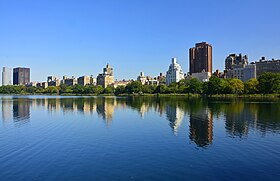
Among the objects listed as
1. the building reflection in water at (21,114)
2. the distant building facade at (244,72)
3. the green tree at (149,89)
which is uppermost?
the distant building facade at (244,72)

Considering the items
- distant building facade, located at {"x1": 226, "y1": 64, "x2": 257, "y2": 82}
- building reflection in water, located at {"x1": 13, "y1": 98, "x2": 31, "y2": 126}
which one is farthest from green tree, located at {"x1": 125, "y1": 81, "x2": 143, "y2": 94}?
building reflection in water, located at {"x1": 13, "y1": 98, "x2": 31, "y2": 126}

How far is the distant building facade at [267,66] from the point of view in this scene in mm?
143988

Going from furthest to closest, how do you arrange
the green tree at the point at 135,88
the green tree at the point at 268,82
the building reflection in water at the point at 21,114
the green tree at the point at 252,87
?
1. the green tree at the point at 135,88
2. the green tree at the point at 252,87
3. the green tree at the point at 268,82
4. the building reflection in water at the point at 21,114

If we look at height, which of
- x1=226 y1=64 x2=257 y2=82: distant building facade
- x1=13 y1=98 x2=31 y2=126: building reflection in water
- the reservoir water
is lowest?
the reservoir water

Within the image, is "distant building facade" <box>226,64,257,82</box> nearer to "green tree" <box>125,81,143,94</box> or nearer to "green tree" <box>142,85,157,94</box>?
"green tree" <box>142,85,157,94</box>

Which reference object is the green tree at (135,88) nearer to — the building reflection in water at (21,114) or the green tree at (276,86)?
the green tree at (276,86)

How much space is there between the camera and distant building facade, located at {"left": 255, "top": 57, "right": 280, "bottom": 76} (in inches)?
5669

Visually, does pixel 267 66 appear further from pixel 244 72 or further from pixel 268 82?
pixel 268 82

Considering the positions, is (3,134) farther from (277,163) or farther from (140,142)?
(277,163)

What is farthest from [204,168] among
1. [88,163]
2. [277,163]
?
[88,163]

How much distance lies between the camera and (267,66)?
14975 centimetres

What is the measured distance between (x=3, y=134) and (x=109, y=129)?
372 inches

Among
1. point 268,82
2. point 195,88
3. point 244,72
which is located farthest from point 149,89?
point 268,82

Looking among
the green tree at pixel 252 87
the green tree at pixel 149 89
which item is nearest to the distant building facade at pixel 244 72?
the green tree at pixel 149 89
